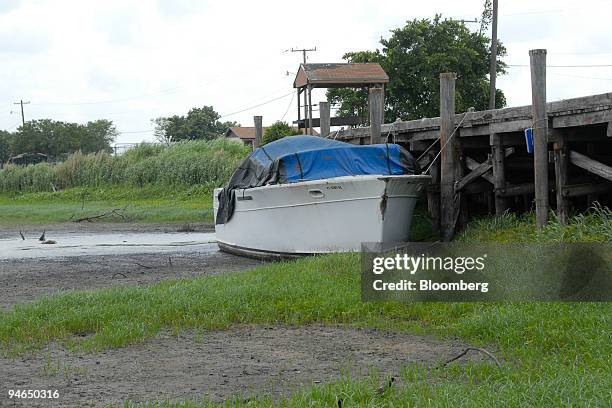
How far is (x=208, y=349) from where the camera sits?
9.20 meters

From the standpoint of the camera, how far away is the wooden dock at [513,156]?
13359 millimetres

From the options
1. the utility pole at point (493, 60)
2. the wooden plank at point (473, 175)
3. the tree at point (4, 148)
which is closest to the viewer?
the wooden plank at point (473, 175)

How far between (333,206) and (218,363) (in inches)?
332

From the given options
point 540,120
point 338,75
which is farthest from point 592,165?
point 338,75

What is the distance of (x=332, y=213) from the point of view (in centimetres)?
1681

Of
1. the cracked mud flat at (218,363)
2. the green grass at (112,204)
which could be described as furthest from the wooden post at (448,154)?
the green grass at (112,204)

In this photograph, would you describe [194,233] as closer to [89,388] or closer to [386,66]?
[89,388]

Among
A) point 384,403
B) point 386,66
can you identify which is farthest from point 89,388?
point 386,66

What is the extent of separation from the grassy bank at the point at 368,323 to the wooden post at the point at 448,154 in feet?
10.9

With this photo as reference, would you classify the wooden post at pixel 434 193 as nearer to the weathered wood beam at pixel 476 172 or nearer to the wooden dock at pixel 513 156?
the wooden dock at pixel 513 156

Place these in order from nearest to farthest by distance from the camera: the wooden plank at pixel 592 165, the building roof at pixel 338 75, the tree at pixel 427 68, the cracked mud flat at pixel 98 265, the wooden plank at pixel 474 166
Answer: the wooden plank at pixel 592 165
the cracked mud flat at pixel 98 265
the wooden plank at pixel 474 166
the building roof at pixel 338 75
the tree at pixel 427 68

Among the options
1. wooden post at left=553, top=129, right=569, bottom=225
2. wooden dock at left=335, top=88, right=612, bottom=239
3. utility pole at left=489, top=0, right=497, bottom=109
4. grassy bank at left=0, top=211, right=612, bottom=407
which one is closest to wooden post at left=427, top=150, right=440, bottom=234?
wooden dock at left=335, top=88, right=612, bottom=239

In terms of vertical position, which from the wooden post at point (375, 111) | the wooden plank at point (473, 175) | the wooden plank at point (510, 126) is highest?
the wooden post at point (375, 111)

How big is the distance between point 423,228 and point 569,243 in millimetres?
6808
